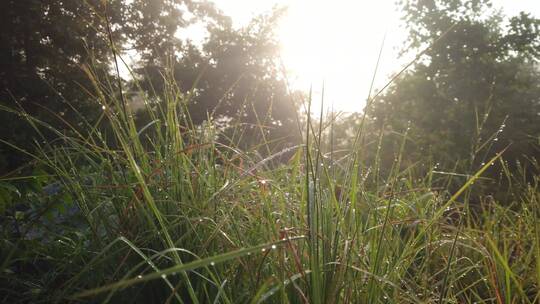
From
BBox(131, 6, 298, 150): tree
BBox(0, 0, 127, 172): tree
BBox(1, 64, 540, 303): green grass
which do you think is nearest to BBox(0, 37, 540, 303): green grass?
BBox(1, 64, 540, 303): green grass

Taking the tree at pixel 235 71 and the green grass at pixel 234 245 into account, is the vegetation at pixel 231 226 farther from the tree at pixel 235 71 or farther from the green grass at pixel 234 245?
the tree at pixel 235 71

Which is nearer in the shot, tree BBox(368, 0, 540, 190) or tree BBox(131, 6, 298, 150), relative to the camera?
tree BBox(368, 0, 540, 190)

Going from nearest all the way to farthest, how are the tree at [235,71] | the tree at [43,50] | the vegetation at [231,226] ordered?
the vegetation at [231,226] → the tree at [43,50] → the tree at [235,71]

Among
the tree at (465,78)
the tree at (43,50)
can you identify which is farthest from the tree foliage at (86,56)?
the tree at (465,78)

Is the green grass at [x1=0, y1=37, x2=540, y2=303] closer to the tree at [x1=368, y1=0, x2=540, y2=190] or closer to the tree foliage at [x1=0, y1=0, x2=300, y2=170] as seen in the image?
the tree foliage at [x1=0, y1=0, x2=300, y2=170]

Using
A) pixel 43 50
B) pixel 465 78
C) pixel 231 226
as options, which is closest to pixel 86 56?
pixel 43 50

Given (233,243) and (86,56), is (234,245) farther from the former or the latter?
(86,56)

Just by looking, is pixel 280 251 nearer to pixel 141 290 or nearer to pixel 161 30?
pixel 141 290

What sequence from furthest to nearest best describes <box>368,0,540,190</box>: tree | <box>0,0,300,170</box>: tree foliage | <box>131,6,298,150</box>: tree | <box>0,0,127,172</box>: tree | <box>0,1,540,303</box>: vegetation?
1. <box>131,6,298,150</box>: tree
2. <box>368,0,540,190</box>: tree
3. <box>0,0,127,172</box>: tree
4. <box>0,0,300,170</box>: tree foliage
5. <box>0,1,540,303</box>: vegetation

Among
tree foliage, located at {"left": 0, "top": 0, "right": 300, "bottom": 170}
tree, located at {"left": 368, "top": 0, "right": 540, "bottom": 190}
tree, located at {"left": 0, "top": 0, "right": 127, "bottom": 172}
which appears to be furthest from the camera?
tree, located at {"left": 368, "top": 0, "right": 540, "bottom": 190}

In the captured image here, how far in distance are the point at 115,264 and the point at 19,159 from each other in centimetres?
886

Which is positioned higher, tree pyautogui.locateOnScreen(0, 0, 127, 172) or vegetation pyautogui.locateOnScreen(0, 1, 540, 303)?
tree pyautogui.locateOnScreen(0, 0, 127, 172)

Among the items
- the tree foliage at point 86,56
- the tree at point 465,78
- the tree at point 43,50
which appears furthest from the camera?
the tree at point 465,78

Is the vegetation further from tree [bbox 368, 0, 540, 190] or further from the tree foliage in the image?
tree [bbox 368, 0, 540, 190]
